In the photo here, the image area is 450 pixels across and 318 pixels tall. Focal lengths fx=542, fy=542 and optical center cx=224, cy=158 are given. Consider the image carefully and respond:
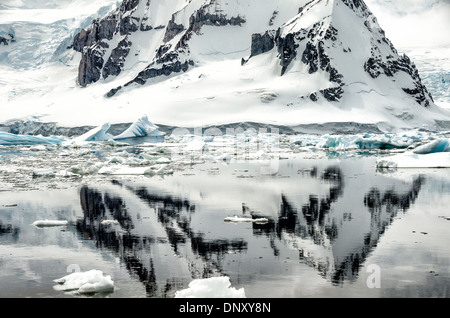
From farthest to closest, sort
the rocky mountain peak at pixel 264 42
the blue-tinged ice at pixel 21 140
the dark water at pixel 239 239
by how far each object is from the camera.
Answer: the rocky mountain peak at pixel 264 42 < the blue-tinged ice at pixel 21 140 < the dark water at pixel 239 239

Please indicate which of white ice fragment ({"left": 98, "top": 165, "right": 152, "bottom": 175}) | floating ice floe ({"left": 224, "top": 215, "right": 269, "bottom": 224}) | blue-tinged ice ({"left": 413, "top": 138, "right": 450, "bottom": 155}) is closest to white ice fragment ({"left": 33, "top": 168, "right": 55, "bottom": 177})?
white ice fragment ({"left": 98, "top": 165, "right": 152, "bottom": 175})

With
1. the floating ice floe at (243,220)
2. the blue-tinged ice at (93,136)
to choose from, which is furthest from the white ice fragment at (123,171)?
the blue-tinged ice at (93,136)

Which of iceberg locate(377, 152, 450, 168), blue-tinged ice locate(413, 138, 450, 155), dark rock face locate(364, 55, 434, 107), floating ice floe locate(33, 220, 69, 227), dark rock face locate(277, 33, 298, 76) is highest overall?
dark rock face locate(277, 33, 298, 76)

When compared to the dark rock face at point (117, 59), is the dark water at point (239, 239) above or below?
below

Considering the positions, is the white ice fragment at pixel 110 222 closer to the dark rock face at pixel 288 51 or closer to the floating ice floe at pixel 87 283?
the floating ice floe at pixel 87 283

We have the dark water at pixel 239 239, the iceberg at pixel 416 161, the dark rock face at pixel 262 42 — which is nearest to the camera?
the dark water at pixel 239 239

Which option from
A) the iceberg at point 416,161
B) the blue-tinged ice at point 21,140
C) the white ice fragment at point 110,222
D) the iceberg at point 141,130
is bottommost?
the white ice fragment at point 110,222

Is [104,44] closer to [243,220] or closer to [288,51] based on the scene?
[288,51]

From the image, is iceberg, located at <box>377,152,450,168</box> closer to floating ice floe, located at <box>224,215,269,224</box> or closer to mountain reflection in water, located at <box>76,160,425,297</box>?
mountain reflection in water, located at <box>76,160,425,297</box>
